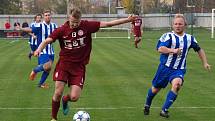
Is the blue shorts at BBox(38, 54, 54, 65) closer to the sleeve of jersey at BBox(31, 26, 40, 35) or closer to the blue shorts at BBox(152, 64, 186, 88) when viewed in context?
the sleeve of jersey at BBox(31, 26, 40, 35)

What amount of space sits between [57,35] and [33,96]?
403 cm

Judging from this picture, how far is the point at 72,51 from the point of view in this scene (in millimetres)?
9797

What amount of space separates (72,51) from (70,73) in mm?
413

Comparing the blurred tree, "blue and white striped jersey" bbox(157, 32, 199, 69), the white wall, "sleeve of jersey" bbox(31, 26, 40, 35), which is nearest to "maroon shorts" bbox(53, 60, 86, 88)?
"blue and white striped jersey" bbox(157, 32, 199, 69)

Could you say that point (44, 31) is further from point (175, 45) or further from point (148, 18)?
point (148, 18)

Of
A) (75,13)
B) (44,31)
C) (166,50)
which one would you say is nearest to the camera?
(75,13)

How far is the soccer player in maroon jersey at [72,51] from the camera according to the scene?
9.66m

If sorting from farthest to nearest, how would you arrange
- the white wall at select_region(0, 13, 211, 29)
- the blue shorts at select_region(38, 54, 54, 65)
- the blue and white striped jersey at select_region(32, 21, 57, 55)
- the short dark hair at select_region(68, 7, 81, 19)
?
the white wall at select_region(0, 13, 211, 29), the blue shorts at select_region(38, 54, 54, 65), the blue and white striped jersey at select_region(32, 21, 57, 55), the short dark hair at select_region(68, 7, 81, 19)

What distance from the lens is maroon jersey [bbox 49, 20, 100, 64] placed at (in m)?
9.66

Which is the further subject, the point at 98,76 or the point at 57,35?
the point at 98,76

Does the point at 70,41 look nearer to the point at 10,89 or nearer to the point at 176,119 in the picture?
the point at 176,119

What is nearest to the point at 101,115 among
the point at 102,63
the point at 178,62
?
the point at 178,62

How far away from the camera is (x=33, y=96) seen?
43.9 ft

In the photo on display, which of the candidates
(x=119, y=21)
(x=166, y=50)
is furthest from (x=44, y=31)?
(x=119, y=21)
